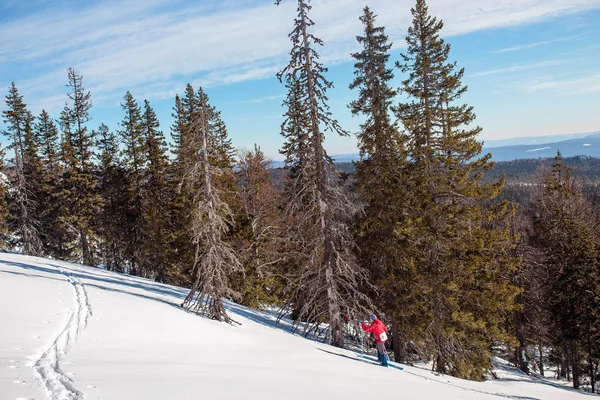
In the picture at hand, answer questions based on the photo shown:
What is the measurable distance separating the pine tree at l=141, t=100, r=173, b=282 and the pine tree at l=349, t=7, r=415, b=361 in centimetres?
1955

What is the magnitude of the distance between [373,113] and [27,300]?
17.0m

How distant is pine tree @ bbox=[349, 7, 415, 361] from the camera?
18703mm

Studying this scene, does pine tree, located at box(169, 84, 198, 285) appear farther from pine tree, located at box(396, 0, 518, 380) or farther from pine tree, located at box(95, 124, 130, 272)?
pine tree, located at box(396, 0, 518, 380)

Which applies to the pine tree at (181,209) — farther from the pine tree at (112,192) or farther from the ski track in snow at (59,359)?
the ski track in snow at (59,359)

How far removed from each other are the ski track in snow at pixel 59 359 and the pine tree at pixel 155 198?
1817 cm

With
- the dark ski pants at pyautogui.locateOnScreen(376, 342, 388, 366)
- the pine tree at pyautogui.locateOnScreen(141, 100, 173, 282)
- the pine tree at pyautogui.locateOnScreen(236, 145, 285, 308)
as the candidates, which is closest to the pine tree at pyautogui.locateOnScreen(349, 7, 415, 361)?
the dark ski pants at pyautogui.locateOnScreen(376, 342, 388, 366)

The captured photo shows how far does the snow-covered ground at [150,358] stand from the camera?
21.6 ft

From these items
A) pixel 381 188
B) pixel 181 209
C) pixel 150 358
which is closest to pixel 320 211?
pixel 381 188

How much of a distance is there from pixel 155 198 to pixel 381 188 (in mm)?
23069

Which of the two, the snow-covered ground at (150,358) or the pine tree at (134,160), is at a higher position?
the pine tree at (134,160)

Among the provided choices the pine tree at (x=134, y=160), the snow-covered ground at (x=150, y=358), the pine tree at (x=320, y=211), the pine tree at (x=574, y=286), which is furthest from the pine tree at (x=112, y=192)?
the pine tree at (x=574, y=286)

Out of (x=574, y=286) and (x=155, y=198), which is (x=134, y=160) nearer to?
(x=155, y=198)

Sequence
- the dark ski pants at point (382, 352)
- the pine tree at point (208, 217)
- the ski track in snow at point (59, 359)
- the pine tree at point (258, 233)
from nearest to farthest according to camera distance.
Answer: the ski track in snow at point (59, 359) → the dark ski pants at point (382, 352) → the pine tree at point (208, 217) → the pine tree at point (258, 233)

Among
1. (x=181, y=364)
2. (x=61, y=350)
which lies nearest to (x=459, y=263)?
(x=181, y=364)
